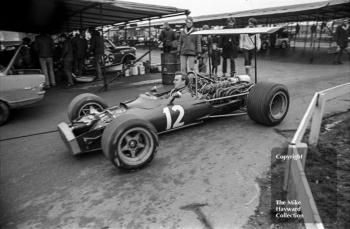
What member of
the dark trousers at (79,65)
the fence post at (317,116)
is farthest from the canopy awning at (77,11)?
the fence post at (317,116)

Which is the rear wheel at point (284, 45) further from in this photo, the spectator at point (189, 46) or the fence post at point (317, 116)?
the fence post at point (317, 116)

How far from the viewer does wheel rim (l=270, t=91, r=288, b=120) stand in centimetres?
540

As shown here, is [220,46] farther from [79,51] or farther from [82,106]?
[82,106]

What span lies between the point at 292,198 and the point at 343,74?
32.0 ft

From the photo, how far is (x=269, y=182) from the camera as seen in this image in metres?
3.51

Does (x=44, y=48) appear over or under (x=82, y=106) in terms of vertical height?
over

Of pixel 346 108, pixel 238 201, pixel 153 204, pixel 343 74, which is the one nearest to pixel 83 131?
pixel 153 204

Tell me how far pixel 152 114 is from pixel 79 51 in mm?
8684

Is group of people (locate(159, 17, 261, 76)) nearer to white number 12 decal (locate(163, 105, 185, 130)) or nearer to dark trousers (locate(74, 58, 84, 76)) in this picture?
white number 12 decal (locate(163, 105, 185, 130))

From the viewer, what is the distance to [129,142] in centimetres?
384

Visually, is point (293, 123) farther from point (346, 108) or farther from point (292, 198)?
point (292, 198)

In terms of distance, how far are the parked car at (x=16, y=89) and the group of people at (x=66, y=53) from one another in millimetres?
3117


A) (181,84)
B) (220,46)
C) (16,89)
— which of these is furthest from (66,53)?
(181,84)

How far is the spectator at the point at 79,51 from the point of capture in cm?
1198
